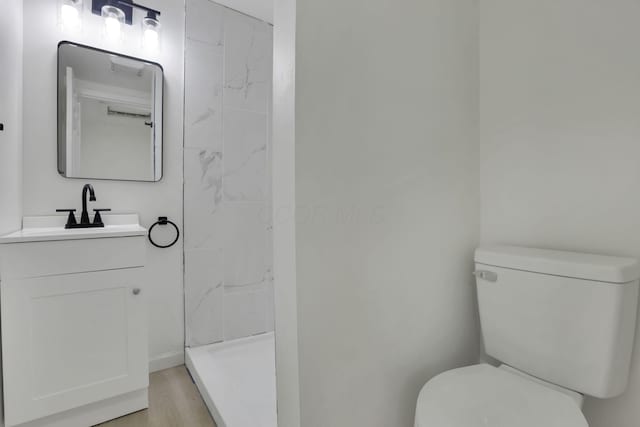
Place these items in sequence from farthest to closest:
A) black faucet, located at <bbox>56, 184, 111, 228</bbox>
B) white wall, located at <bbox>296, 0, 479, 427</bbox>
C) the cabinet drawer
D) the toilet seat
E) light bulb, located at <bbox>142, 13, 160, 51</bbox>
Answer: light bulb, located at <bbox>142, 13, 160, 51</bbox> → black faucet, located at <bbox>56, 184, 111, 228</bbox> → the cabinet drawer → white wall, located at <bbox>296, 0, 479, 427</bbox> → the toilet seat

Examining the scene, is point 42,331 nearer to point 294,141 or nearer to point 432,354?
point 294,141

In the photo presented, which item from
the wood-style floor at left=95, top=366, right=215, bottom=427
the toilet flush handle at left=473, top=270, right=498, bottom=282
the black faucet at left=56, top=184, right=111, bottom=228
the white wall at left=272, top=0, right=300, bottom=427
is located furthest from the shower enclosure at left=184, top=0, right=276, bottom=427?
the toilet flush handle at left=473, top=270, right=498, bottom=282

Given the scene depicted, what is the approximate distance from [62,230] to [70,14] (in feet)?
3.74

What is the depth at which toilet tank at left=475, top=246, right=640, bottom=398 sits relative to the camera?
78 cm

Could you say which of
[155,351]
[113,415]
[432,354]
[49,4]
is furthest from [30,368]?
[49,4]

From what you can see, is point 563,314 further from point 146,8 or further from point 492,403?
point 146,8

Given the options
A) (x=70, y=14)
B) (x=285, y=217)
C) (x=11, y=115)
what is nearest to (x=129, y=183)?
(x=11, y=115)

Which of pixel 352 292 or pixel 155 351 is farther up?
pixel 352 292

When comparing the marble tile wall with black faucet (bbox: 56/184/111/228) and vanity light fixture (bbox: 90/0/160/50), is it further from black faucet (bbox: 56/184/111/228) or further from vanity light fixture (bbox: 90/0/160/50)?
black faucet (bbox: 56/184/111/228)

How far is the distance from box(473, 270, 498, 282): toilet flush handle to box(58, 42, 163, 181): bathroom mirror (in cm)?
176

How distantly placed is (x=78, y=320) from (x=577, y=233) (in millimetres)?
1924

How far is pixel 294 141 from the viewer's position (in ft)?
2.56

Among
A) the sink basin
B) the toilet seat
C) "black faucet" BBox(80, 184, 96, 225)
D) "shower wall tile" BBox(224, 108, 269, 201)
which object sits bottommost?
the toilet seat

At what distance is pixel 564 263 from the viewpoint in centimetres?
85
